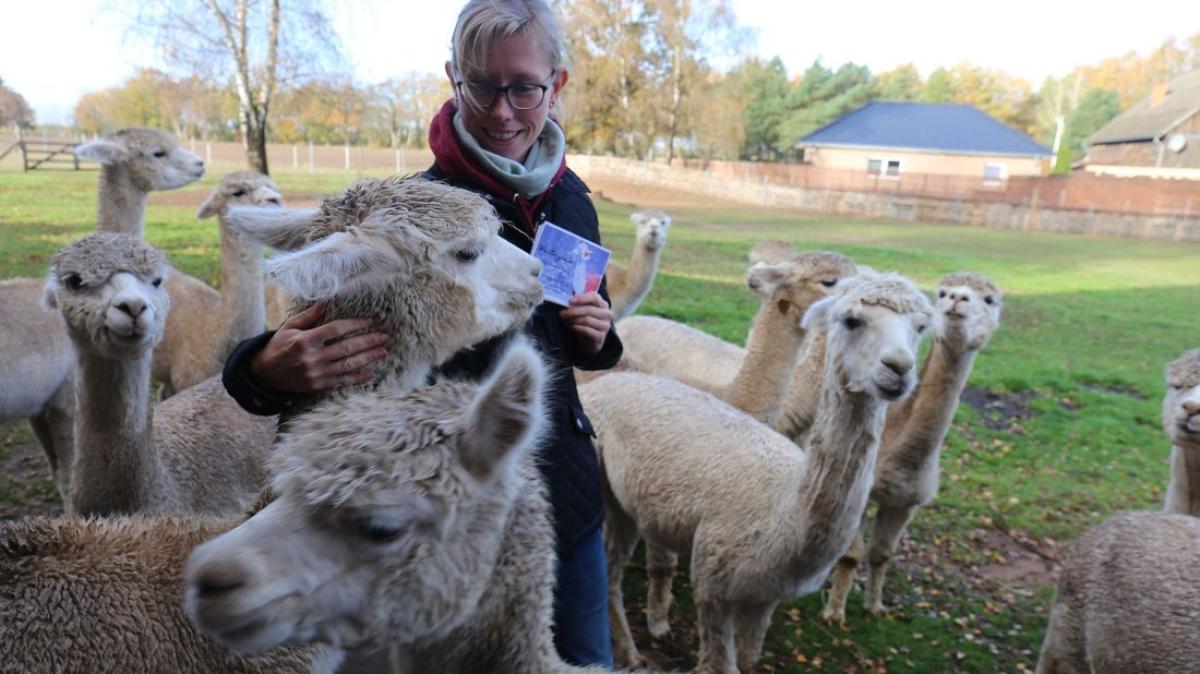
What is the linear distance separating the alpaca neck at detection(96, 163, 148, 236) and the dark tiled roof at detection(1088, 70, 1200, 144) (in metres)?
52.6

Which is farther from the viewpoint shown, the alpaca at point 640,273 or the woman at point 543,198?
the alpaca at point 640,273

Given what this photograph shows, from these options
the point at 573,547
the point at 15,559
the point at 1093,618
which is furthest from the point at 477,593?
the point at 1093,618

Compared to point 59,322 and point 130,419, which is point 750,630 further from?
point 59,322

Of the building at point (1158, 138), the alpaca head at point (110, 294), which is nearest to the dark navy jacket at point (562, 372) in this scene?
the alpaca head at point (110, 294)

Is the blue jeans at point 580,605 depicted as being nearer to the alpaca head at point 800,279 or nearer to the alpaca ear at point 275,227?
the alpaca ear at point 275,227

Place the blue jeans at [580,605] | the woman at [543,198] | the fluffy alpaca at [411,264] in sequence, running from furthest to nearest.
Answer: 1. the blue jeans at [580,605]
2. the woman at [543,198]
3. the fluffy alpaca at [411,264]

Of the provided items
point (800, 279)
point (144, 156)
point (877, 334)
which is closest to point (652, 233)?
point (800, 279)

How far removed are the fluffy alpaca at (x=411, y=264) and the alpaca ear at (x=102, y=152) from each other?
4.55 meters

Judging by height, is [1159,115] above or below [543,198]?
above

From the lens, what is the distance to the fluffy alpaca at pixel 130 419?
278 cm

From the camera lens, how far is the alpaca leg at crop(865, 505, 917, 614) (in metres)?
4.32

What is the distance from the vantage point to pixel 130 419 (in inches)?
111

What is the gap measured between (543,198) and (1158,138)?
174 ft

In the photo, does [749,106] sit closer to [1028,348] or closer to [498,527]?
[1028,348]
